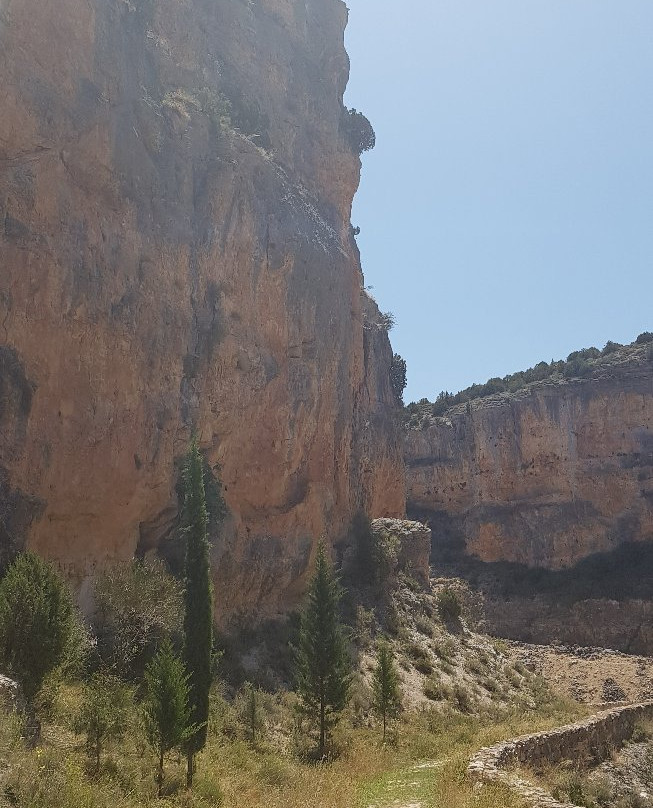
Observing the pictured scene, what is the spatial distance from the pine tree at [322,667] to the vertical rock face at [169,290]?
226 inches

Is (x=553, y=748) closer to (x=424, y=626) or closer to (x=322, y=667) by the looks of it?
(x=322, y=667)

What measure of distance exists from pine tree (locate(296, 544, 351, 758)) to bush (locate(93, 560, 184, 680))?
3.73m

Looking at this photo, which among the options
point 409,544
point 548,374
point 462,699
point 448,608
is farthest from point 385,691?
point 548,374

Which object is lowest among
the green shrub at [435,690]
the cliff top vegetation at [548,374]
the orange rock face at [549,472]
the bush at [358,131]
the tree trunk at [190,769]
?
the green shrub at [435,690]

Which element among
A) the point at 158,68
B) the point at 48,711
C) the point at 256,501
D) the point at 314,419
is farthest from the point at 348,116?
the point at 48,711

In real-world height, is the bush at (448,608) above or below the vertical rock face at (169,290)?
below

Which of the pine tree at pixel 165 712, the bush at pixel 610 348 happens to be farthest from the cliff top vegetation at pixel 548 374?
the pine tree at pixel 165 712

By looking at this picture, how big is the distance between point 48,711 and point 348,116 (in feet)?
117

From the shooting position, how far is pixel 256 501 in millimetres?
27828

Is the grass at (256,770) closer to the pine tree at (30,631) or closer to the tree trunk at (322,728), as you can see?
the tree trunk at (322,728)

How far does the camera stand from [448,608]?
35.3m

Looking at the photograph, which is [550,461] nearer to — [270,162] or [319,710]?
[270,162]

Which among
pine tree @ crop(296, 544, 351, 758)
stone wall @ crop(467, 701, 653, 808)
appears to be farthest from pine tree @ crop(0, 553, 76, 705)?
stone wall @ crop(467, 701, 653, 808)

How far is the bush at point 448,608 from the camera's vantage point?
1379 inches
